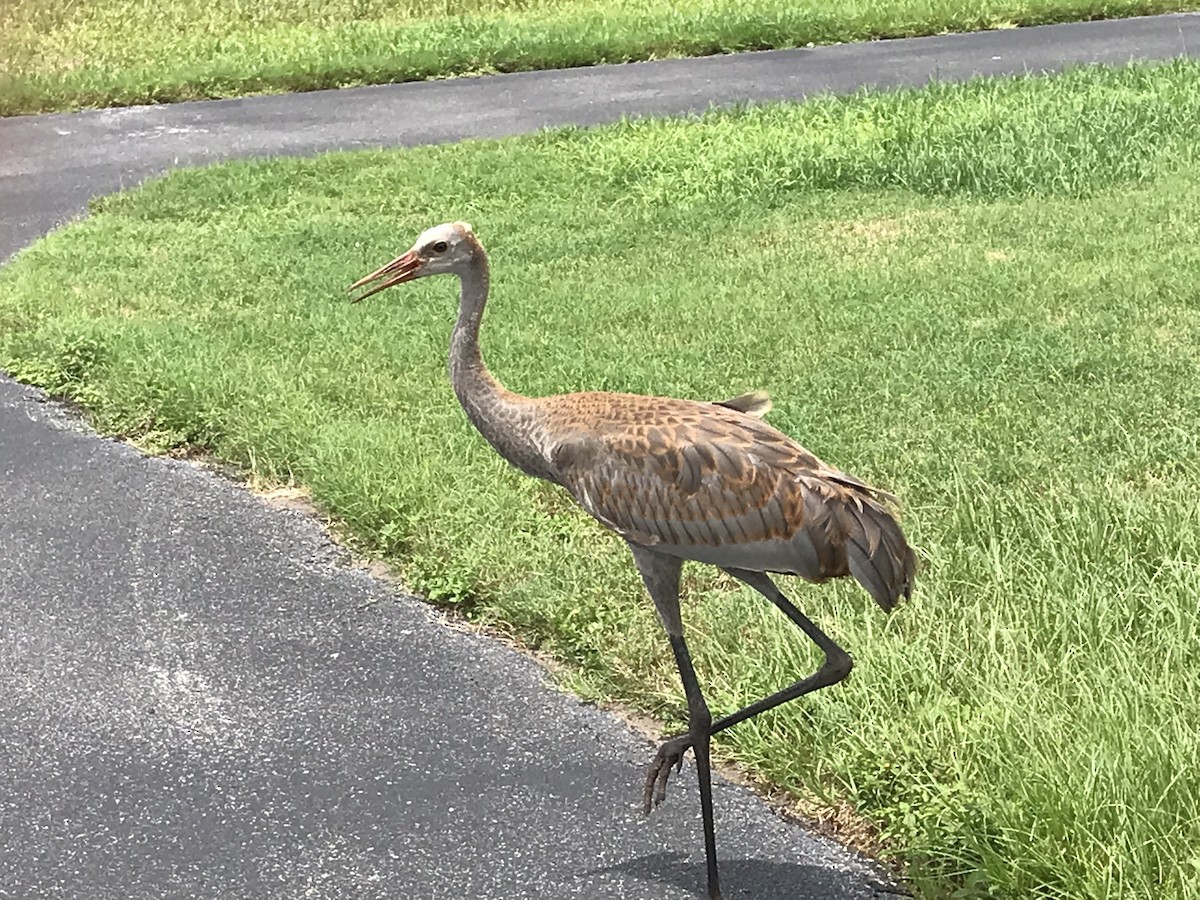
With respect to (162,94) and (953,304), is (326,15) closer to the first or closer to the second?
(162,94)

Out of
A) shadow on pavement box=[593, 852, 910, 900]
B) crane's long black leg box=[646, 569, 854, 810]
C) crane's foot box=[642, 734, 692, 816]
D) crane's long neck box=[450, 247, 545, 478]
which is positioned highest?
crane's long neck box=[450, 247, 545, 478]

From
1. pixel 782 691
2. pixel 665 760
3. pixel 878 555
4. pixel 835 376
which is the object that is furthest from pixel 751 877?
pixel 835 376

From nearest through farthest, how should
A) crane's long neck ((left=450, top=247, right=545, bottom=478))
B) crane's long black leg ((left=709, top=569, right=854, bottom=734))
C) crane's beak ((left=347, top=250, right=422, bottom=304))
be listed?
crane's long black leg ((left=709, top=569, right=854, bottom=734)), crane's long neck ((left=450, top=247, right=545, bottom=478)), crane's beak ((left=347, top=250, right=422, bottom=304))

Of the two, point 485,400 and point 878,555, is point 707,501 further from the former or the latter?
point 485,400

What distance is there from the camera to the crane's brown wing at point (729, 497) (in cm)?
429

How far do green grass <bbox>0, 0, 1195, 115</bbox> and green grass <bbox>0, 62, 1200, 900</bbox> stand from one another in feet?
14.5

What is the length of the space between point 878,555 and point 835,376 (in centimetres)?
379

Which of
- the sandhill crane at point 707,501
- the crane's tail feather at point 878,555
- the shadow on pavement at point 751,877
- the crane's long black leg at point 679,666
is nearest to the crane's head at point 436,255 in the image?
the sandhill crane at point 707,501

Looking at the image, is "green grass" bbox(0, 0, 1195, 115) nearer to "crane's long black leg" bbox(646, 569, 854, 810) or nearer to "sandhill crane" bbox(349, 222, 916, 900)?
"sandhill crane" bbox(349, 222, 916, 900)

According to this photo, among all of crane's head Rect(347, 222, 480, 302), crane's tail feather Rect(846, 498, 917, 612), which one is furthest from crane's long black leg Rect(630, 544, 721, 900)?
crane's head Rect(347, 222, 480, 302)

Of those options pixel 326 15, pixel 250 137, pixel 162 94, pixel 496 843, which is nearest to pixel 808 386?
pixel 496 843

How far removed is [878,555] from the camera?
168 inches

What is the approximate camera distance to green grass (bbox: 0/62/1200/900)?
4.61 metres

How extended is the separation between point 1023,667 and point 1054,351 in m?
3.47
